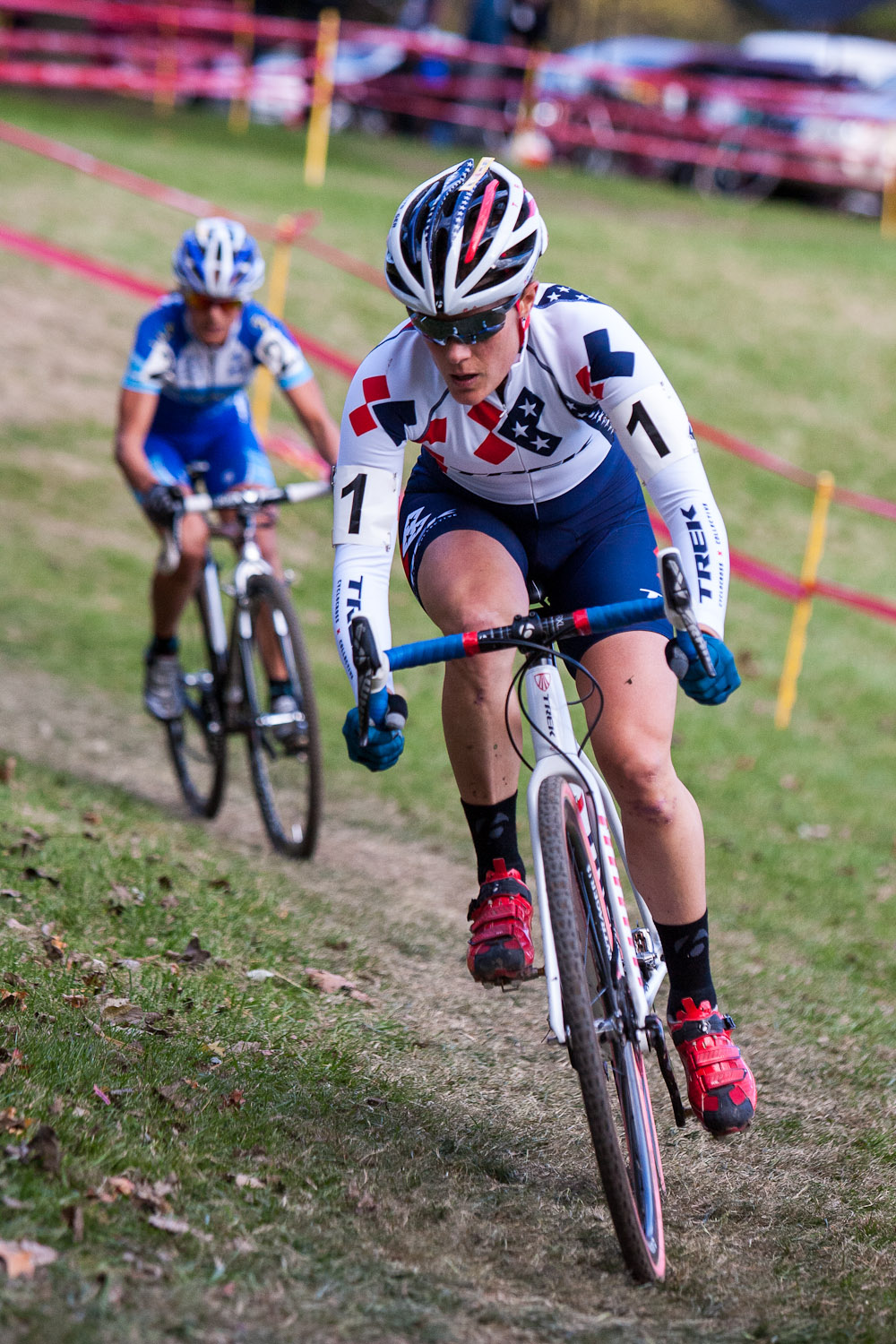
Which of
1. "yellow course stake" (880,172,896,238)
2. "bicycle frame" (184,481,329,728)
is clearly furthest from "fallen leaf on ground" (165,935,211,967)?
"yellow course stake" (880,172,896,238)

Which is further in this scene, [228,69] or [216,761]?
[228,69]

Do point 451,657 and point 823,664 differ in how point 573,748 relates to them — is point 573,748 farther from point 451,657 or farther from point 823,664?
point 823,664

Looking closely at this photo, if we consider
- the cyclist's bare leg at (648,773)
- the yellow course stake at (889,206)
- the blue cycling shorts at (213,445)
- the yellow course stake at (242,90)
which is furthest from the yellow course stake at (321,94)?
the cyclist's bare leg at (648,773)

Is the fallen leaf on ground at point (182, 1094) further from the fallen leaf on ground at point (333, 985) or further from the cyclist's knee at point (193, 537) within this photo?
the cyclist's knee at point (193, 537)

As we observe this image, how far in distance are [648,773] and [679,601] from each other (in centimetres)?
52

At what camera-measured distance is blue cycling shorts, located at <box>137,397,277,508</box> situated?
6.87 meters

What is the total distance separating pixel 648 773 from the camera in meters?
3.52

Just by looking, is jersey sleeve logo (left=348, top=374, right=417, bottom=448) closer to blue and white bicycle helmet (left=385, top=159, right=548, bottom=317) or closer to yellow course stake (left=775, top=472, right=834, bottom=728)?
blue and white bicycle helmet (left=385, top=159, right=548, bottom=317)

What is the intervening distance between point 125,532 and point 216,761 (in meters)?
4.77

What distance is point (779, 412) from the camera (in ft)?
49.3

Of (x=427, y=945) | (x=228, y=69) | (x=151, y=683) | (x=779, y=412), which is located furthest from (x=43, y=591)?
(x=228, y=69)

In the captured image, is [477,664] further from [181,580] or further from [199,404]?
[199,404]

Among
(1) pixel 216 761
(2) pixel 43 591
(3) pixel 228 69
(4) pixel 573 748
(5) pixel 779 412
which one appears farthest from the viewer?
(3) pixel 228 69

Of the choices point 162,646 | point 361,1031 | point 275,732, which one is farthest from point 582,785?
point 162,646
